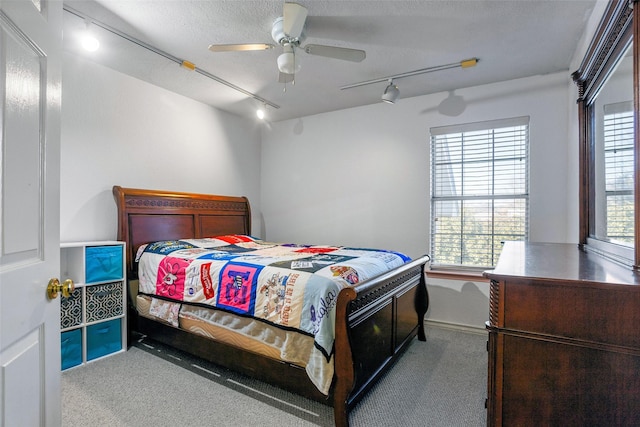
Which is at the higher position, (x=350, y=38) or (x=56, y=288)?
(x=350, y=38)

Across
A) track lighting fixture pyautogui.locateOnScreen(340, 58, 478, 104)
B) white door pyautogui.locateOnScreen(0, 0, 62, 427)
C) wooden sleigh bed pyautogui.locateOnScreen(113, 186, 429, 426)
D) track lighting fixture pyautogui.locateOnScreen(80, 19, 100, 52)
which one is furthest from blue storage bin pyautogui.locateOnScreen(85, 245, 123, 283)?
track lighting fixture pyautogui.locateOnScreen(340, 58, 478, 104)

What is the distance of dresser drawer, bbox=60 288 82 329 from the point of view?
2471mm

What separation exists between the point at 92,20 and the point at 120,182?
1.49 m

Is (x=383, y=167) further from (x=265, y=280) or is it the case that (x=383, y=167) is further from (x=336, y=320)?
(x=336, y=320)

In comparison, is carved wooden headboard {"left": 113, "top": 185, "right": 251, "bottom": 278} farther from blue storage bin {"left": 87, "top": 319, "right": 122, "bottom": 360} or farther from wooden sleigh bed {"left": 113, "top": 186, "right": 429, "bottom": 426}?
blue storage bin {"left": 87, "top": 319, "right": 122, "bottom": 360}

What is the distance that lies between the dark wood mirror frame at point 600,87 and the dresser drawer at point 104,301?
11.4ft

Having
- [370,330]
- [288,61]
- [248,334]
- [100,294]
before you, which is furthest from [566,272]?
[100,294]

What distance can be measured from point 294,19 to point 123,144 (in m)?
2.25

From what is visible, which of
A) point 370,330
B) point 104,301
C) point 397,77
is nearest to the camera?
point 370,330

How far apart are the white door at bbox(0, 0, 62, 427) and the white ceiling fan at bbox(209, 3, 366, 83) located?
129cm

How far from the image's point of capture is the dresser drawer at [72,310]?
2.47 metres

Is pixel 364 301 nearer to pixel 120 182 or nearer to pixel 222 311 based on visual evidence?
pixel 222 311

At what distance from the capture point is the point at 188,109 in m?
3.82

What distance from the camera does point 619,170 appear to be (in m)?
1.55
